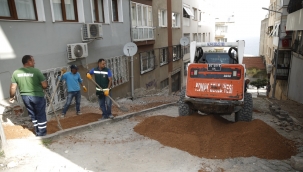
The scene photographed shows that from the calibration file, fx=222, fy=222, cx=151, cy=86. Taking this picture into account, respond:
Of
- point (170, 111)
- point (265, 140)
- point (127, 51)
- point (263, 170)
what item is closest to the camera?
point (263, 170)

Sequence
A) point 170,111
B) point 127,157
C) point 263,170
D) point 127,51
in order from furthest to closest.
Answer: point 127,51 < point 170,111 < point 127,157 < point 263,170

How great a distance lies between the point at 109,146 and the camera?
4.77 meters

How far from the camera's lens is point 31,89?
4703 millimetres

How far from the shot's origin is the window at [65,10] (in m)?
7.65

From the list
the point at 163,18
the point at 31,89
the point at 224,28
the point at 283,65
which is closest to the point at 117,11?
the point at 163,18

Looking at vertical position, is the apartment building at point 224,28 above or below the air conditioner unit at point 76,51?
above

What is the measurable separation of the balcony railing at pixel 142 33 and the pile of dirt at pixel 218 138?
8.42 m

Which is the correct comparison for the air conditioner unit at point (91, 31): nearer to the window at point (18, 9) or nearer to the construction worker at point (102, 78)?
the window at point (18, 9)

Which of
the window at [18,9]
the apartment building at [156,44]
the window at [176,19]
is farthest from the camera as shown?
the window at [176,19]

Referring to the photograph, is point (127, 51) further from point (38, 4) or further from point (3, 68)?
point (3, 68)

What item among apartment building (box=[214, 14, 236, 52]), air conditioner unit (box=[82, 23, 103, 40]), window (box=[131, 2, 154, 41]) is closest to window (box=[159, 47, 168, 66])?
window (box=[131, 2, 154, 41])

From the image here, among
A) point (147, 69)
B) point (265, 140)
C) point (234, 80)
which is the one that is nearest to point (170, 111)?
point (234, 80)

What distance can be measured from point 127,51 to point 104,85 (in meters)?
4.37

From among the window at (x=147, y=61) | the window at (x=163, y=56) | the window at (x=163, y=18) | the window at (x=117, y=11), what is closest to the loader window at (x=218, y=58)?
the window at (x=117, y=11)
